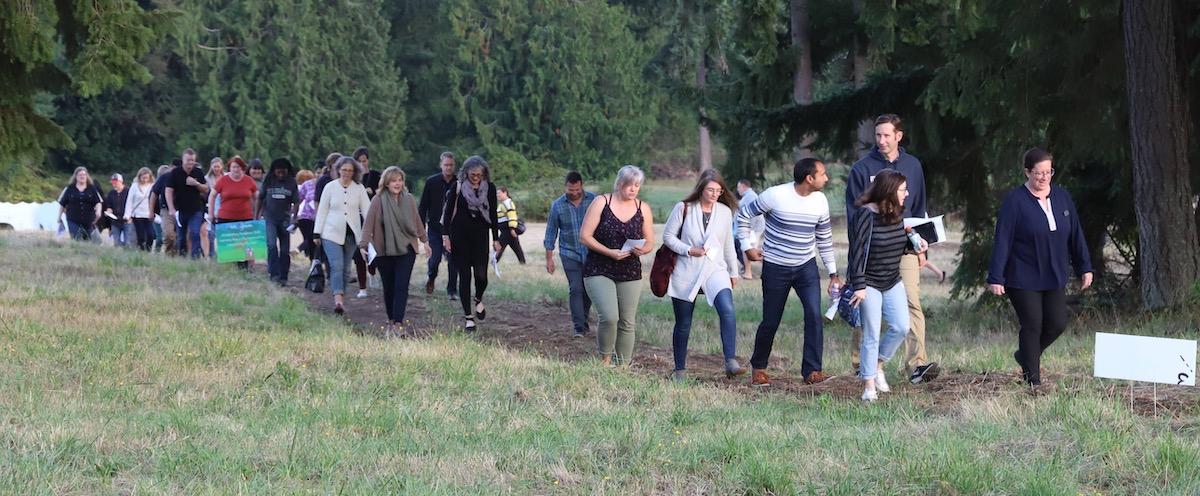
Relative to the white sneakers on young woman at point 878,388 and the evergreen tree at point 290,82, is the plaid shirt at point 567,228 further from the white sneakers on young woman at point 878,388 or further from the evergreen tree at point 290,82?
the evergreen tree at point 290,82

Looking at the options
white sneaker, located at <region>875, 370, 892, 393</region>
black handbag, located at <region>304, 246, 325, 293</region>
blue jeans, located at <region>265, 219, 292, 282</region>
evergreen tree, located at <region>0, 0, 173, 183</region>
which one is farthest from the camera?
blue jeans, located at <region>265, 219, 292, 282</region>

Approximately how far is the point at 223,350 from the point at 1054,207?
5910 millimetres

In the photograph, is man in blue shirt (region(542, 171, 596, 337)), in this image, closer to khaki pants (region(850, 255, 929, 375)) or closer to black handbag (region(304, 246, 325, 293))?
black handbag (region(304, 246, 325, 293))

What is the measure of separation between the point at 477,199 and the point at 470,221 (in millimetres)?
250

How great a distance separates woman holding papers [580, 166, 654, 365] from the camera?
10438 millimetres

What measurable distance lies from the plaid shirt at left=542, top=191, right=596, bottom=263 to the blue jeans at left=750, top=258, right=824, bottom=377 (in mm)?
4296

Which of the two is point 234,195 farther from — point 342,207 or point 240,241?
point 342,207

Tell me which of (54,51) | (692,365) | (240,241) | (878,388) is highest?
(54,51)

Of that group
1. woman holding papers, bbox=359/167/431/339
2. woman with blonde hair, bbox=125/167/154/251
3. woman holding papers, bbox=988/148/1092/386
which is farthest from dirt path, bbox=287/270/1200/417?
woman with blonde hair, bbox=125/167/154/251

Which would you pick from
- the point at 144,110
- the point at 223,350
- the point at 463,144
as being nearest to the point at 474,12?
the point at 463,144

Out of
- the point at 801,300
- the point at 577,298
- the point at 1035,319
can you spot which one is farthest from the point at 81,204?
the point at 1035,319

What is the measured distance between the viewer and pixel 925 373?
953cm

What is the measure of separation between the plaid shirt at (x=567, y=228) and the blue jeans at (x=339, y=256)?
89.8 inches

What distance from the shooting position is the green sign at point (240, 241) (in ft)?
60.7
